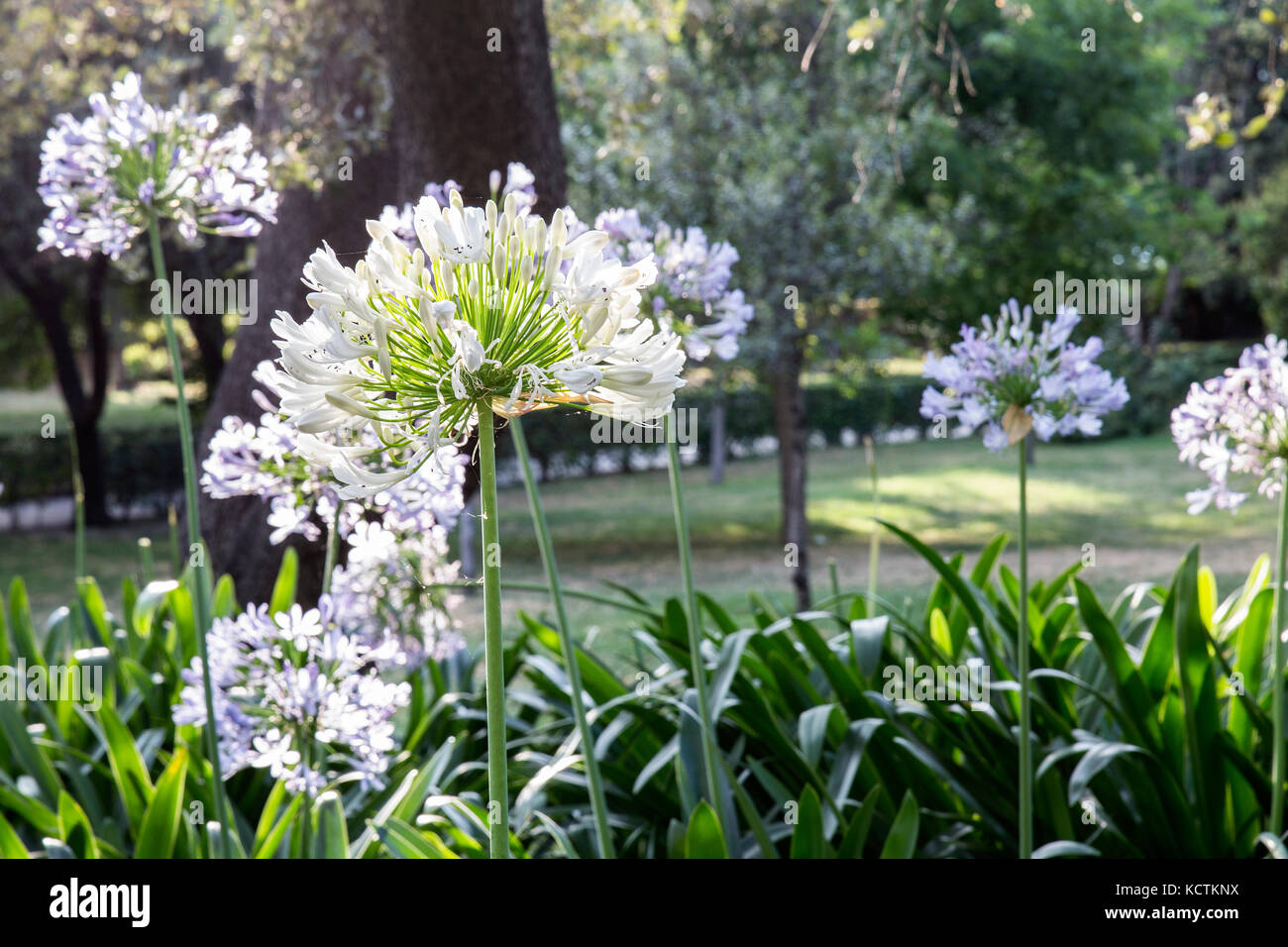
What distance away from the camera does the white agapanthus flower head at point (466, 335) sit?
3.28 feet

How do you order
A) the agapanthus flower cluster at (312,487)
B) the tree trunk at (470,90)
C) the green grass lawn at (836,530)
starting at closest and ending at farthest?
the agapanthus flower cluster at (312,487)
the tree trunk at (470,90)
the green grass lawn at (836,530)

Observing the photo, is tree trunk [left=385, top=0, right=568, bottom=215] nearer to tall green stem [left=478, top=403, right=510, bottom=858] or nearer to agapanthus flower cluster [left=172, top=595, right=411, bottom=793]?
agapanthus flower cluster [left=172, top=595, right=411, bottom=793]

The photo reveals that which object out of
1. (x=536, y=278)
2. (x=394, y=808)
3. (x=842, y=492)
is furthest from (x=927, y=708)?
(x=842, y=492)

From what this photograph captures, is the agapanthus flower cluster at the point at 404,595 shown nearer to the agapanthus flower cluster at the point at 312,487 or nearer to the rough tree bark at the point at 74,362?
the agapanthus flower cluster at the point at 312,487

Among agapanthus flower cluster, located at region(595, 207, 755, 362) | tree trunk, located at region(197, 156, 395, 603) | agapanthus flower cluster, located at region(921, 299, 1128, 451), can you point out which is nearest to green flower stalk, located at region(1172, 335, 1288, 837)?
agapanthus flower cluster, located at region(921, 299, 1128, 451)

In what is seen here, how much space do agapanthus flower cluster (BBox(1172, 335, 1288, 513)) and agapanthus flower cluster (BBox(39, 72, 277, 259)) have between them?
1.86m

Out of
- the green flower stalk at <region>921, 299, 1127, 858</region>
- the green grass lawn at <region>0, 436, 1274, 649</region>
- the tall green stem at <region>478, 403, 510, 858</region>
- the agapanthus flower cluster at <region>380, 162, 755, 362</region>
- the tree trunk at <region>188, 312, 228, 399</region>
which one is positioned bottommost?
the green grass lawn at <region>0, 436, 1274, 649</region>

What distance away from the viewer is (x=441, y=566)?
3.15 m

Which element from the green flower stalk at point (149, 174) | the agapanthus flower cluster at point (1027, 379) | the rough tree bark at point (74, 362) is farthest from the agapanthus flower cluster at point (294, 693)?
the rough tree bark at point (74, 362)

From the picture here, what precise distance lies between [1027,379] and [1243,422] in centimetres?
48

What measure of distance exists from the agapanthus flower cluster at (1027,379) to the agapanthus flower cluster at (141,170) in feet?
4.41

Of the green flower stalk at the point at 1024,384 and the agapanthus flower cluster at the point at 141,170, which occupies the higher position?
the agapanthus flower cluster at the point at 141,170

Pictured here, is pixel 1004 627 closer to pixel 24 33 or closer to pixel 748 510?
pixel 24 33

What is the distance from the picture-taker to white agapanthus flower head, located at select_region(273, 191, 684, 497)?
1.00 meters
